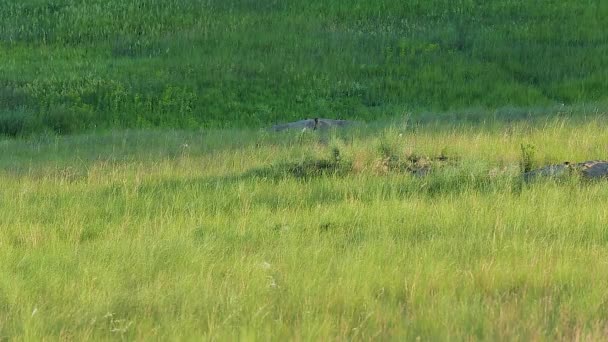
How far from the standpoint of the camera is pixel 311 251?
197 inches

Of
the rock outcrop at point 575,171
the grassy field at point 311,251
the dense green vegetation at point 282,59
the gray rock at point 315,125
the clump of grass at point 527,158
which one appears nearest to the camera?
the grassy field at point 311,251

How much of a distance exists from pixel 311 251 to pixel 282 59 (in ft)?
64.7

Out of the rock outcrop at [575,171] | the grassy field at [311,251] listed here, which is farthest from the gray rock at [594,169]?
the grassy field at [311,251]

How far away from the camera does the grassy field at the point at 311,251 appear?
3.73 metres

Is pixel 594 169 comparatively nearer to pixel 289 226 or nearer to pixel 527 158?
pixel 527 158

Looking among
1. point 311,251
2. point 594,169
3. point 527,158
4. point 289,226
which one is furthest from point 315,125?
point 311,251

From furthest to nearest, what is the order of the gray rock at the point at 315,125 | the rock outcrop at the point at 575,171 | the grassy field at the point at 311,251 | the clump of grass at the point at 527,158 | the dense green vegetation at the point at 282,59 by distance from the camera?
1. the dense green vegetation at the point at 282,59
2. the gray rock at the point at 315,125
3. the clump of grass at the point at 527,158
4. the rock outcrop at the point at 575,171
5. the grassy field at the point at 311,251

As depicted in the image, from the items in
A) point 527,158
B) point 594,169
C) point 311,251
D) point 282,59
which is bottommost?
point 282,59

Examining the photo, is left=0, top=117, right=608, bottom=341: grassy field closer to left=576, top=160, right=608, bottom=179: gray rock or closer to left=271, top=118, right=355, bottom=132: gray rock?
left=576, top=160, right=608, bottom=179: gray rock

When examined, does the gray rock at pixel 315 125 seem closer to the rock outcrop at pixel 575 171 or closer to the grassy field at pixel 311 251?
the grassy field at pixel 311 251

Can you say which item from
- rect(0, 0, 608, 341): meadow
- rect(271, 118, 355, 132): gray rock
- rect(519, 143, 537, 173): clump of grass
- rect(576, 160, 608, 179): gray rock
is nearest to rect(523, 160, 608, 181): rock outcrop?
rect(576, 160, 608, 179): gray rock

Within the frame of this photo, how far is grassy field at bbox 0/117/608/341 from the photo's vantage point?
3732 millimetres

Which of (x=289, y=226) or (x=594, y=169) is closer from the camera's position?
(x=289, y=226)

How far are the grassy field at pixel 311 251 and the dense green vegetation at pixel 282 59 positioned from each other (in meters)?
11.5
